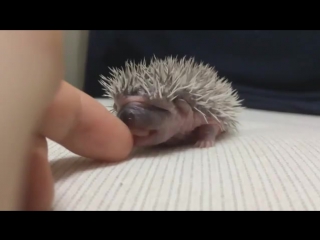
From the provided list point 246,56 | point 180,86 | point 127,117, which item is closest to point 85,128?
point 127,117

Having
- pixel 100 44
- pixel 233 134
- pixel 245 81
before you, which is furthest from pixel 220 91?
pixel 100 44

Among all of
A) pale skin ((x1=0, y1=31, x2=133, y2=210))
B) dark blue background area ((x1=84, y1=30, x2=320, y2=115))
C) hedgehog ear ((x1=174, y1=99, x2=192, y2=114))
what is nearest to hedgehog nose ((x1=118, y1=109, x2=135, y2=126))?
hedgehog ear ((x1=174, y1=99, x2=192, y2=114))

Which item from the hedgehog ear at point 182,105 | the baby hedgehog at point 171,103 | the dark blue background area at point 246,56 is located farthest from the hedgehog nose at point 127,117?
the dark blue background area at point 246,56

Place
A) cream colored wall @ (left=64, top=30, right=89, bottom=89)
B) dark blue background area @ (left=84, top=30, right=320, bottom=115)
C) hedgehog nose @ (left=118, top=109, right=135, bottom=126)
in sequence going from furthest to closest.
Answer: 1. cream colored wall @ (left=64, top=30, right=89, bottom=89)
2. dark blue background area @ (left=84, top=30, right=320, bottom=115)
3. hedgehog nose @ (left=118, top=109, right=135, bottom=126)

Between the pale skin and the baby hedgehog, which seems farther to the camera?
the baby hedgehog

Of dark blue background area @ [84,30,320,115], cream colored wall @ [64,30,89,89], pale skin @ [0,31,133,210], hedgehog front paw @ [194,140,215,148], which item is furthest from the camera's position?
cream colored wall @ [64,30,89,89]

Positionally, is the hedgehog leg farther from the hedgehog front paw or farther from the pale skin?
the pale skin

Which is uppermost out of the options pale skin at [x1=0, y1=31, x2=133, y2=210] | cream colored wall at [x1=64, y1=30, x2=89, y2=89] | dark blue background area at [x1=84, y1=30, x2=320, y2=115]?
pale skin at [x1=0, y1=31, x2=133, y2=210]

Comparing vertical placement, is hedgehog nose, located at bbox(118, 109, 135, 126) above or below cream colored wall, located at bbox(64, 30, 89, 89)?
above
